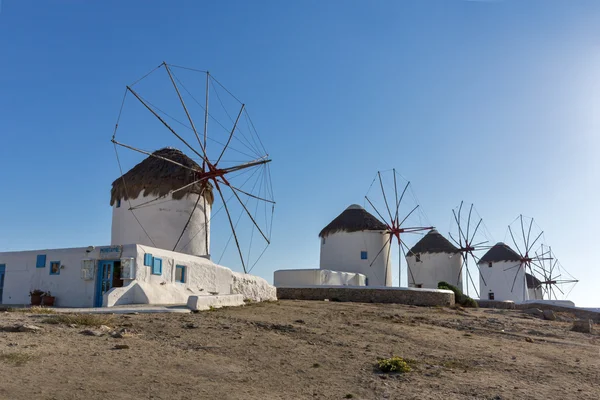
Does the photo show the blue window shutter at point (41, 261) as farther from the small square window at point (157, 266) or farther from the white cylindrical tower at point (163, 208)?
the white cylindrical tower at point (163, 208)

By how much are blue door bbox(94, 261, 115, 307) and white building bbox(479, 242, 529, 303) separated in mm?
35847

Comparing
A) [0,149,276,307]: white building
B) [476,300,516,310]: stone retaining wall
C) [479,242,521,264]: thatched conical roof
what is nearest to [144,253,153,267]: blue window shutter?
[0,149,276,307]: white building

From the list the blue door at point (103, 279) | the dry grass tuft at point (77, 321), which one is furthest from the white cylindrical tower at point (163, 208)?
the dry grass tuft at point (77, 321)

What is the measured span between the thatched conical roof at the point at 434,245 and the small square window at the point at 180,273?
27.6m

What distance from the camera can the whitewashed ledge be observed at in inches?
957

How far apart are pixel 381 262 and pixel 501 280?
14.8 meters

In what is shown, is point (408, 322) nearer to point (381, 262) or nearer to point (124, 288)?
point (124, 288)

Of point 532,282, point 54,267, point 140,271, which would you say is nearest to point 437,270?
point 532,282

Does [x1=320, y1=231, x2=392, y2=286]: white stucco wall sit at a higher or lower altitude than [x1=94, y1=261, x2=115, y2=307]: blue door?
higher

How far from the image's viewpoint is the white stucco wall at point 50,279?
16.0 m

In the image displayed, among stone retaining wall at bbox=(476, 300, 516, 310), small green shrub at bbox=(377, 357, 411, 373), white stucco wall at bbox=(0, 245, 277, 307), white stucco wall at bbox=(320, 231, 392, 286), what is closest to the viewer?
small green shrub at bbox=(377, 357, 411, 373)

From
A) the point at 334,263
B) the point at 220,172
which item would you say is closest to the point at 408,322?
the point at 220,172

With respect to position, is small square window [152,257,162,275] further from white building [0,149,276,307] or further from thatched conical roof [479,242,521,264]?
thatched conical roof [479,242,521,264]

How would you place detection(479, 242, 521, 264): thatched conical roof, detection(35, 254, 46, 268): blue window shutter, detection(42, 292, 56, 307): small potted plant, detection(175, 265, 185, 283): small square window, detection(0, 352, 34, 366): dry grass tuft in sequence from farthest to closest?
detection(479, 242, 521, 264): thatched conical roof, detection(175, 265, 185, 283): small square window, detection(35, 254, 46, 268): blue window shutter, detection(42, 292, 56, 307): small potted plant, detection(0, 352, 34, 366): dry grass tuft
